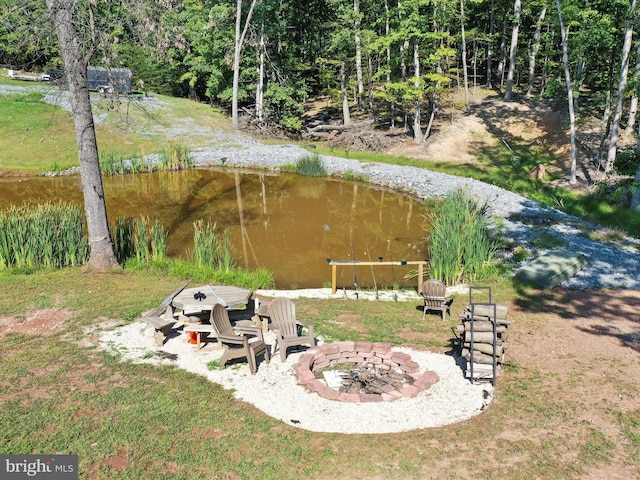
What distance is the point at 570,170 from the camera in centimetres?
2161

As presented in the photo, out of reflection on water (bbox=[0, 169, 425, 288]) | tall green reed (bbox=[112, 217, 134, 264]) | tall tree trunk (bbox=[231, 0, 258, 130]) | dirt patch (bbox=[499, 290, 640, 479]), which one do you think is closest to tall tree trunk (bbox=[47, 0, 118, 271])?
tall green reed (bbox=[112, 217, 134, 264])

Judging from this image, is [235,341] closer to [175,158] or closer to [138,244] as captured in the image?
[138,244]

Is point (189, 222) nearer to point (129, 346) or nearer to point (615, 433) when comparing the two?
point (129, 346)

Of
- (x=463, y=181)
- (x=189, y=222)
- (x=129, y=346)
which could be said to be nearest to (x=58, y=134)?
(x=189, y=222)

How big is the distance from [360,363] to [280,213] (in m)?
11.0

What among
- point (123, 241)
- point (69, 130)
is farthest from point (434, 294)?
point (69, 130)

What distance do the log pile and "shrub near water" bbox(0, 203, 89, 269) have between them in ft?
29.8

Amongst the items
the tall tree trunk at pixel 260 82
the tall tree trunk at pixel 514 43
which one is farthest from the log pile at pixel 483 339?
the tall tree trunk at pixel 260 82

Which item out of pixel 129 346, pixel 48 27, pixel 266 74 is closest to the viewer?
pixel 129 346

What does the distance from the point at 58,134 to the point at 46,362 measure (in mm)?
22682

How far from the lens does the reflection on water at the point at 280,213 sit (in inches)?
554

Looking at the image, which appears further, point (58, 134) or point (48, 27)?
point (58, 134)

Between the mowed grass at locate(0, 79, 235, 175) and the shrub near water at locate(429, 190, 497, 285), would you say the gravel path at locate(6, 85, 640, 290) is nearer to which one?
the mowed grass at locate(0, 79, 235, 175)

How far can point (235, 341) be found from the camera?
802 centimetres
